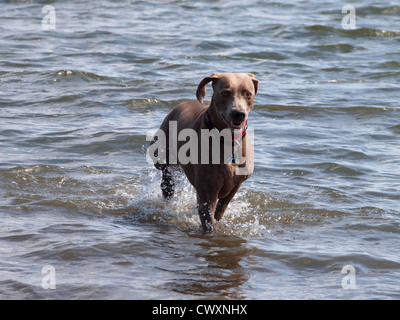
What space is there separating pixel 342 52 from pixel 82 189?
893cm

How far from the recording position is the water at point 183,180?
5.27 meters

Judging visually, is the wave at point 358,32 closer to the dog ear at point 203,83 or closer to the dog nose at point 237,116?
the dog ear at point 203,83

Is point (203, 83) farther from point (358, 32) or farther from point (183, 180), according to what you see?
point (358, 32)

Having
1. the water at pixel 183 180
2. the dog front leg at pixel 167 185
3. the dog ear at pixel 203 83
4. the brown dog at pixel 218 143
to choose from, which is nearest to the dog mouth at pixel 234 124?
the brown dog at pixel 218 143

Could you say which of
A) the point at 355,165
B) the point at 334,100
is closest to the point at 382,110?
the point at 334,100

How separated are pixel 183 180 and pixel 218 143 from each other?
1721mm

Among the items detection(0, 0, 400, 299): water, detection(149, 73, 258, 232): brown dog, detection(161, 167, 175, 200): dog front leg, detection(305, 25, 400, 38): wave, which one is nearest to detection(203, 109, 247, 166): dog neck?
detection(149, 73, 258, 232): brown dog

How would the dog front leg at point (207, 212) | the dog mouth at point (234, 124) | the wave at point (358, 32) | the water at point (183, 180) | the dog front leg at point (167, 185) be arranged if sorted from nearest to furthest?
1. the water at point (183, 180)
2. the dog mouth at point (234, 124)
3. the dog front leg at point (207, 212)
4. the dog front leg at point (167, 185)
5. the wave at point (358, 32)

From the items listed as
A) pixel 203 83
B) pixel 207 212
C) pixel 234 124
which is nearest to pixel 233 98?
pixel 234 124

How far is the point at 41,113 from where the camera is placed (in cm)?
1023

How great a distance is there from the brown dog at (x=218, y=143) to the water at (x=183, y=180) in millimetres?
440

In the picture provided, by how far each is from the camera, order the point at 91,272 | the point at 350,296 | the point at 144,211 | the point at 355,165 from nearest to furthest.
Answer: the point at 350,296 → the point at 91,272 → the point at 144,211 → the point at 355,165

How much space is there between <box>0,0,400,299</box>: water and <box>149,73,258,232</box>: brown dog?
0.44 m

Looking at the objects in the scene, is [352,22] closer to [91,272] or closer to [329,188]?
[329,188]
